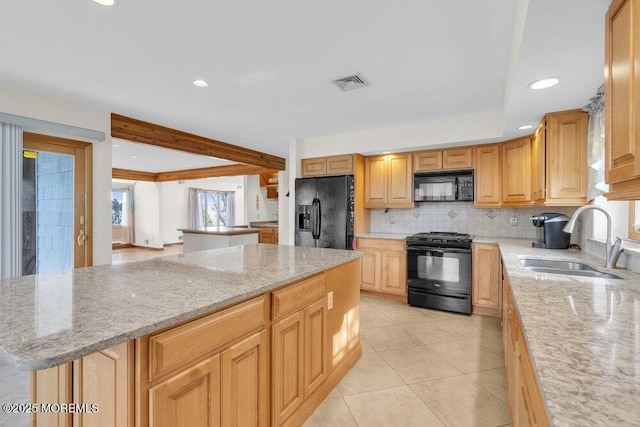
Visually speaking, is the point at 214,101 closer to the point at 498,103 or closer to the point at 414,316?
the point at 498,103

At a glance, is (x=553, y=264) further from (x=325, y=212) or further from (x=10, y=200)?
(x=10, y=200)

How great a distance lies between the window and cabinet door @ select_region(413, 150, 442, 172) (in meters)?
8.31

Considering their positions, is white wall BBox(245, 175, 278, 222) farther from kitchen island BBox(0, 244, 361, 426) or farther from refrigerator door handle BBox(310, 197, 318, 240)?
kitchen island BBox(0, 244, 361, 426)

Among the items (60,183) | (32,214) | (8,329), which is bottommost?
(8,329)

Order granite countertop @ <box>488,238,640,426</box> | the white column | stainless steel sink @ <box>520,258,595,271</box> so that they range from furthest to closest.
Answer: the white column < stainless steel sink @ <box>520,258,595,271</box> < granite countertop @ <box>488,238,640,426</box>

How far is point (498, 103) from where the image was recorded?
308cm

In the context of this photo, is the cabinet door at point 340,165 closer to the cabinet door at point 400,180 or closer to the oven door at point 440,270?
the cabinet door at point 400,180

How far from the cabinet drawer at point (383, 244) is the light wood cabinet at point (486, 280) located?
0.87m

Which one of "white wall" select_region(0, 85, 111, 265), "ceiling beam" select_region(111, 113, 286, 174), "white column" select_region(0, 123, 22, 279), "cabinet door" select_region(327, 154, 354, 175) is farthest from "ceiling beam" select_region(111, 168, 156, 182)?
"cabinet door" select_region(327, 154, 354, 175)

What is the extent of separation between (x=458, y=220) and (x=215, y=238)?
12.9 ft

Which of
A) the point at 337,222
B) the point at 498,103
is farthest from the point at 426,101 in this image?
the point at 337,222

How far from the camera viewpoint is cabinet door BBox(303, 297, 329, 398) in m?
1.75

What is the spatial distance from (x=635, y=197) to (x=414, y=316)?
2755 millimetres

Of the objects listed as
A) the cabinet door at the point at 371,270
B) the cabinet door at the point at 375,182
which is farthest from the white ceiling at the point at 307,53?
the cabinet door at the point at 371,270
